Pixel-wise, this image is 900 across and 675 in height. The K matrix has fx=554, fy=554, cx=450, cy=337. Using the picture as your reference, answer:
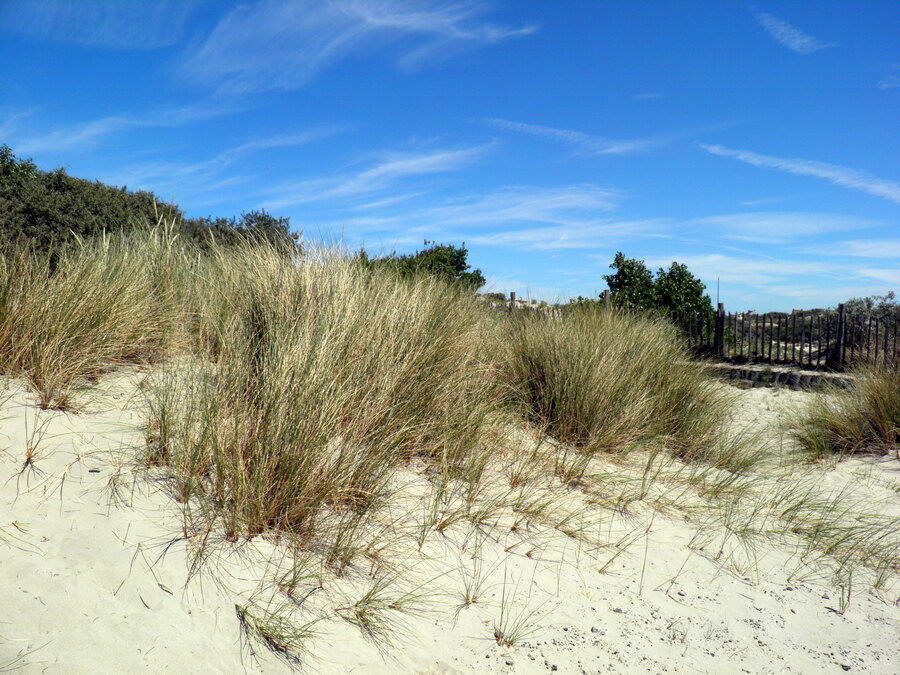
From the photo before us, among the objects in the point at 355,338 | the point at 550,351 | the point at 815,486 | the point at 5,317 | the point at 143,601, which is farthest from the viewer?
the point at 550,351

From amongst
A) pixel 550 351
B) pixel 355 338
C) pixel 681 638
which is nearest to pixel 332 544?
pixel 355 338

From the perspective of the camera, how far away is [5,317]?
12.4 feet

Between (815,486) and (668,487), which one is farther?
(815,486)

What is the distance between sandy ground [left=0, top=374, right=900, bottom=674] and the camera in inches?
90.5

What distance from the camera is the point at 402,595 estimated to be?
2.83 m

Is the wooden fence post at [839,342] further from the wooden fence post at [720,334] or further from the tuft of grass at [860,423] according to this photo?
the tuft of grass at [860,423]

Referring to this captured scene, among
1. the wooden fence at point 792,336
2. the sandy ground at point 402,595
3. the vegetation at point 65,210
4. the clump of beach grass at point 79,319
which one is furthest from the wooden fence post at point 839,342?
the clump of beach grass at point 79,319

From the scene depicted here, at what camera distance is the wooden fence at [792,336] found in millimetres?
11438

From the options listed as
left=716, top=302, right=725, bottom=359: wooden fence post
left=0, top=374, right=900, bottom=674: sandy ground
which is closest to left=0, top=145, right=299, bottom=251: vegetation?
left=0, top=374, right=900, bottom=674: sandy ground

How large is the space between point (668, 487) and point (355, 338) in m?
2.89

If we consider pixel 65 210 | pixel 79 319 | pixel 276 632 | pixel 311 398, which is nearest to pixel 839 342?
pixel 311 398

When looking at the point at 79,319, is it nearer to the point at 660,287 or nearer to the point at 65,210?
the point at 65,210

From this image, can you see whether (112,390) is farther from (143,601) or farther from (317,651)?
(317,651)

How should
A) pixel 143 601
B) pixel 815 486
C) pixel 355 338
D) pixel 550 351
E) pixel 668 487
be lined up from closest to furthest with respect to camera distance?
pixel 143 601 → pixel 355 338 → pixel 668 487 → pixel 815 486 → pixel 550 351
